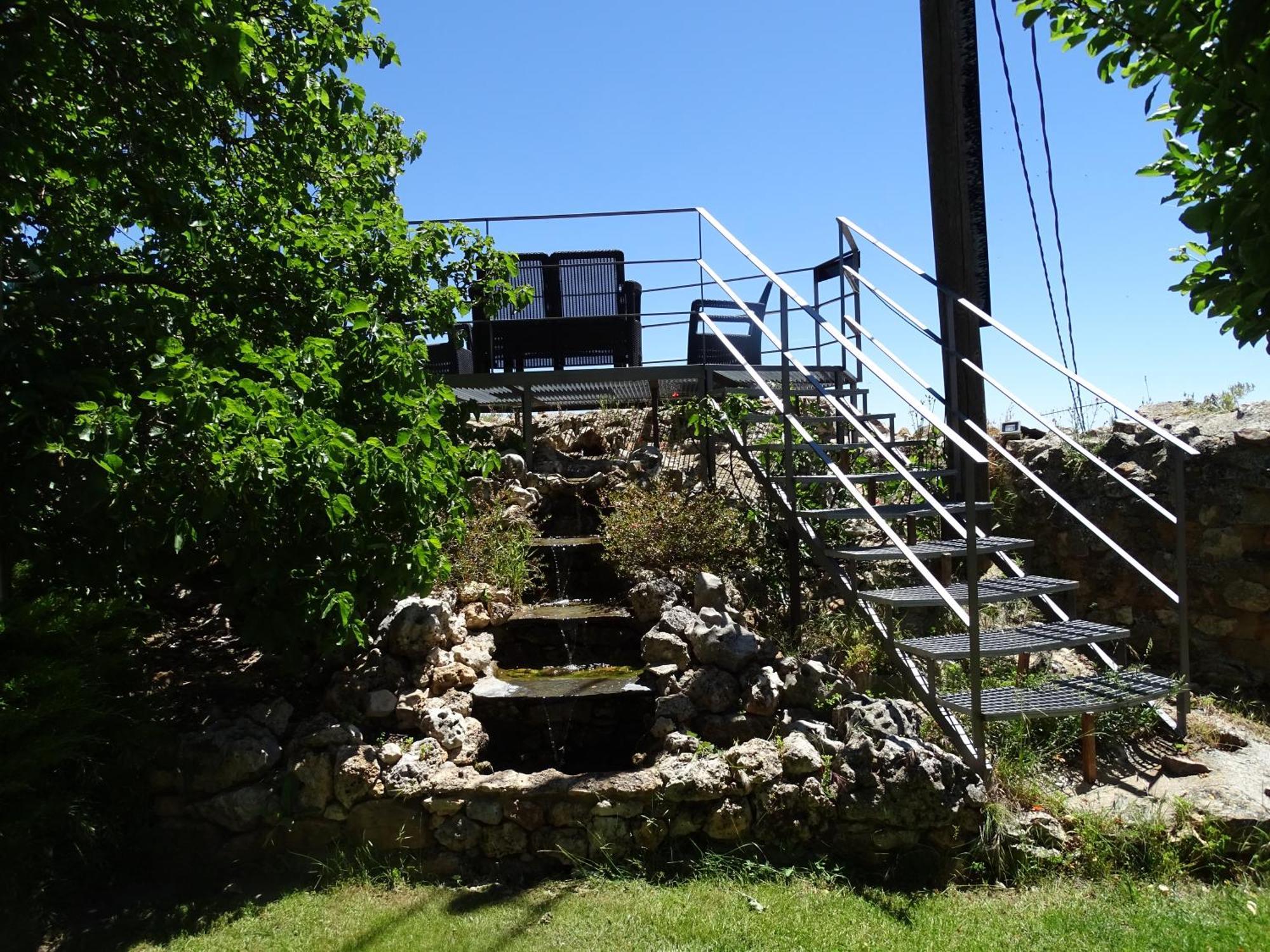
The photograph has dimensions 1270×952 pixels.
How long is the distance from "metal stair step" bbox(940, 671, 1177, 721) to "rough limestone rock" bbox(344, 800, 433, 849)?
8.21 feet

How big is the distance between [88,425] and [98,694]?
1.55 meters

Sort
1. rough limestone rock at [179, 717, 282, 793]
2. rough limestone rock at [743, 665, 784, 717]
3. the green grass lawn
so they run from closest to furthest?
the green grass lawn, rough limestone rock at [179, 717, 282, 793], rough limestone rock at [743, 665, 784, 717]

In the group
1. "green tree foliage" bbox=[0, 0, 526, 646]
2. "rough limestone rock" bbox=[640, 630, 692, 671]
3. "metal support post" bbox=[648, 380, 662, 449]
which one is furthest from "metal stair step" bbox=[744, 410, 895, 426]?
"green tree foliage" bbox=[0, 0, 526, 646]

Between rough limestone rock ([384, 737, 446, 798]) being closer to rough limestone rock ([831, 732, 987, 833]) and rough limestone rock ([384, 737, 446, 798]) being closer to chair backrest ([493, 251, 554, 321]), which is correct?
rough limestone rock ([831, 732, 987, 833])

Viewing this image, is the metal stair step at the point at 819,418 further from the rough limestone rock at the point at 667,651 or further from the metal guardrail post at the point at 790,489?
the rough limestone rock at the point at 667,651

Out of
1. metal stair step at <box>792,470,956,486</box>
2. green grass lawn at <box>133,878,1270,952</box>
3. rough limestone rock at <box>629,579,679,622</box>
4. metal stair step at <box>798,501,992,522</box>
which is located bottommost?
green grass lawn at <box>133,878,1270,952</box>

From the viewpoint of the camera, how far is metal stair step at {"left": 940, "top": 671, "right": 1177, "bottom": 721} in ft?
14.3

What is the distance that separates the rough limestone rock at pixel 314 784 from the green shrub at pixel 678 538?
2.20 metres

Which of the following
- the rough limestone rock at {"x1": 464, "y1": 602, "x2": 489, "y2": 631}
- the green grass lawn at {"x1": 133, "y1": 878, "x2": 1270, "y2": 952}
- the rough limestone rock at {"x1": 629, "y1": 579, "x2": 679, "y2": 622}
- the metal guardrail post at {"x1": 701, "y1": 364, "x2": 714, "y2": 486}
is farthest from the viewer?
the metal guardrail post at {"x1": 701, "y1": 364, "x2": 714, "y2": 486}

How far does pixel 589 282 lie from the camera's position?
7984 millimetres

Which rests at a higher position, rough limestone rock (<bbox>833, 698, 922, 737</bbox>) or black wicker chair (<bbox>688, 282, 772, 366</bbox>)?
black wicker chair (<bbox>688, 282, 772, 366</bbox>)

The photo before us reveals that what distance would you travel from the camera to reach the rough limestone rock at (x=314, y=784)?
4.50 metres

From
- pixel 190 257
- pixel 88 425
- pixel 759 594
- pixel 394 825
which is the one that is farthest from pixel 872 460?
pixel 88 425

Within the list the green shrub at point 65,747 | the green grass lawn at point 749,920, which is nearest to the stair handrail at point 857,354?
the green grass lawn at point 749,920
